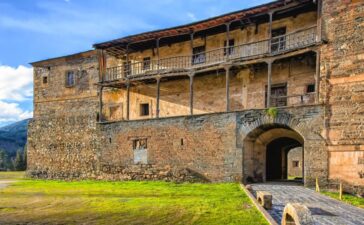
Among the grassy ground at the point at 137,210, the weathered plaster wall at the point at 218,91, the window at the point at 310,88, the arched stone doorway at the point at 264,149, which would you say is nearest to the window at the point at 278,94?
the weathered plaster wall at the point at 218,91

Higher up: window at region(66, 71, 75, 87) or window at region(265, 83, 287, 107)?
window at region(66, 71, 75, 87)

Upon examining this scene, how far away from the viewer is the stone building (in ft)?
52.7

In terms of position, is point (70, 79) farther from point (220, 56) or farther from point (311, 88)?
point (311, 88)

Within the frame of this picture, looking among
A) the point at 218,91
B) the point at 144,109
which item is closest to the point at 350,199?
the point at 218,91

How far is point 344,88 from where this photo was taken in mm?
15875

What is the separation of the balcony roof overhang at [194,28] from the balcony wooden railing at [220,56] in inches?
55.5

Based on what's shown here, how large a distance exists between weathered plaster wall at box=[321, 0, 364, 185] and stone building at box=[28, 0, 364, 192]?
0.04 metres

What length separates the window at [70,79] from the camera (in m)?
29.0

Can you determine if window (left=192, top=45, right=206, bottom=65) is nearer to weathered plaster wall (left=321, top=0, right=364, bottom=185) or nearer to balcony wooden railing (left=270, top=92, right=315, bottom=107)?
balcony wooden railing (left=270, top=92, right=315, bottom=107)

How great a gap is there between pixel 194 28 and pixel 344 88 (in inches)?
391

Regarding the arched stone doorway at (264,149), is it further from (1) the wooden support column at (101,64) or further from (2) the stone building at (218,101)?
(1) the wooden support column at (101,64)

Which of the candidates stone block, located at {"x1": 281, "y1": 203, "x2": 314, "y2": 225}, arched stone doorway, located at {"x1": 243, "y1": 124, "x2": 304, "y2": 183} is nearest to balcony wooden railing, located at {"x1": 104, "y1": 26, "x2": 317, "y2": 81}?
arched stone doorway, located at {"x1": 243, "y1": 124, "x2": 304, "y2": 183}

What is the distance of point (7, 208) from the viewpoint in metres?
12.3

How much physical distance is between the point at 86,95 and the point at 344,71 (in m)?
19.4
